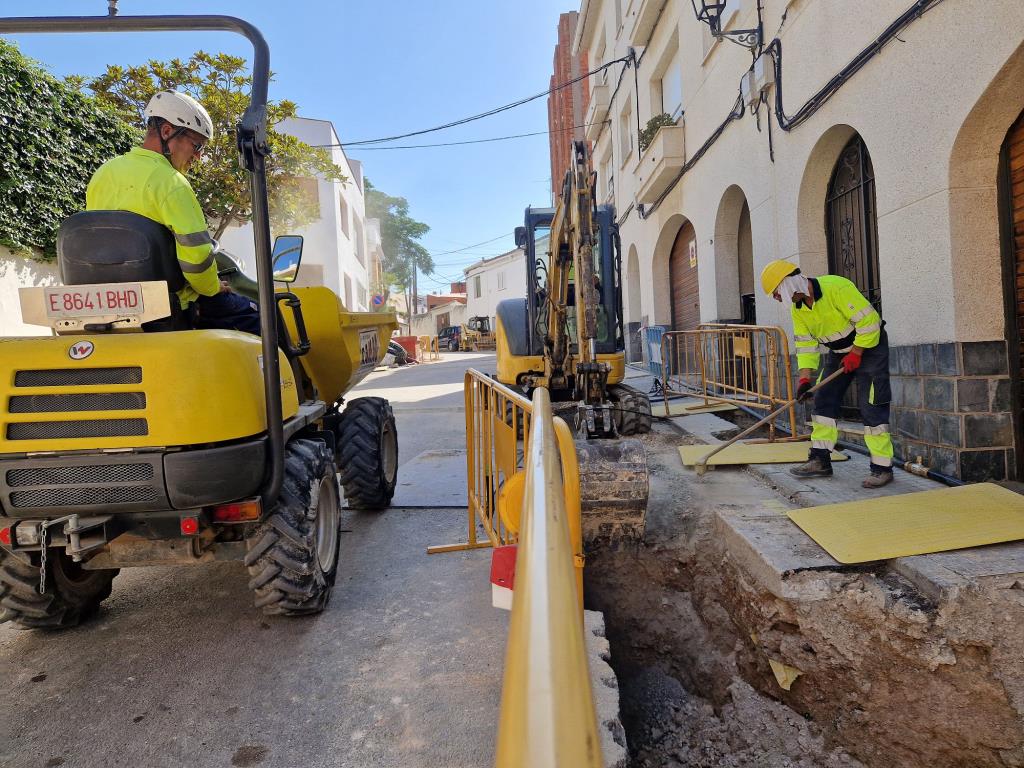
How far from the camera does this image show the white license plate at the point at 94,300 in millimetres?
2314

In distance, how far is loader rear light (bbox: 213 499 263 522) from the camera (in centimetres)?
253

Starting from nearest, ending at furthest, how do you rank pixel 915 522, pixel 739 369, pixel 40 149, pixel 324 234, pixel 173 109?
pixel 173 109 → pixel 915 522 → pixel 40 149 → pixel 739 369 → pixel 324 234

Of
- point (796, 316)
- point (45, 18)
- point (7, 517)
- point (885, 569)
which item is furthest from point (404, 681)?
point (796, 316)

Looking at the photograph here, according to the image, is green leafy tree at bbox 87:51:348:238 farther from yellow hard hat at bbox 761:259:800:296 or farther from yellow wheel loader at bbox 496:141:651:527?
yellow hard hat at bbox 761:259:800:296

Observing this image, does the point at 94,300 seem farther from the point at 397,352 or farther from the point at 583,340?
the point at 397,352

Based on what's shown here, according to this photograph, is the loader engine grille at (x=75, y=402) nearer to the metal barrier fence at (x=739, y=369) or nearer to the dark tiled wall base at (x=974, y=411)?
the dark tiled wall base at (x=974, y=411)

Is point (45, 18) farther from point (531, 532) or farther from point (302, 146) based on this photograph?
point (302, 146)

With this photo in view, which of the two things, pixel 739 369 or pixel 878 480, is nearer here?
pixel 878 480

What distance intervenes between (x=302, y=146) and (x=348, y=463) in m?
9.02

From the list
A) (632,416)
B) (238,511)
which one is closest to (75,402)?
(238,511)

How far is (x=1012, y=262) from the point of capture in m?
4.14

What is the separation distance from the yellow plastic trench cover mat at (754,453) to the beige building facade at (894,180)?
77cm

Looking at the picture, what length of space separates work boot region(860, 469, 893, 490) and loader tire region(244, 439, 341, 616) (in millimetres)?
3570

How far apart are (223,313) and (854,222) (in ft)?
19.1
